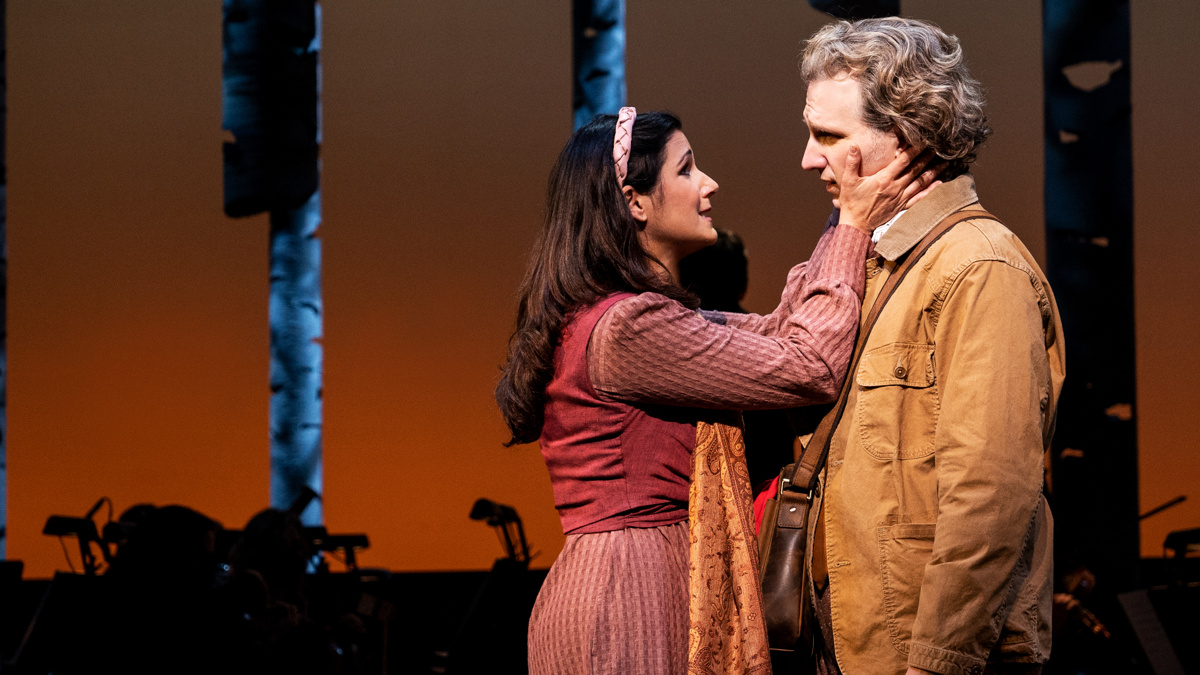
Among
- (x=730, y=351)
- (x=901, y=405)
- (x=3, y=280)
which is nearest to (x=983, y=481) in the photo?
(x=901, y=405)

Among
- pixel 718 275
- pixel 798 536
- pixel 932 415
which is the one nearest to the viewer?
pixel 932 415

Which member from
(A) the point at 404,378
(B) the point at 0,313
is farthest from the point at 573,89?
(B) the point at 0,313

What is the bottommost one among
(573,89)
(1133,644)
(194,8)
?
(1133,644)

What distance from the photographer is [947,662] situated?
1239 millimetres

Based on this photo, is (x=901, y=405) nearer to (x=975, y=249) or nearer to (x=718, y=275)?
(x=975, y=249)

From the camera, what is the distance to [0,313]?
5.68m

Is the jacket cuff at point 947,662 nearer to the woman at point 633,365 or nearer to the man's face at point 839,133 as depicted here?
the woman at point 633,365

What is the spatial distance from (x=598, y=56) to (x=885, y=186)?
13.8 ft

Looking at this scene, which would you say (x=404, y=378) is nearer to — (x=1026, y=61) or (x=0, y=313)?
(x=0, y=313)

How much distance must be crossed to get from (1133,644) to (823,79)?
290 cm

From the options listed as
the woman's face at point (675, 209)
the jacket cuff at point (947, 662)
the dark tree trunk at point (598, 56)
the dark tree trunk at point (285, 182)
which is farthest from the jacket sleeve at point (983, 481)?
the dark tree trunk at point (285, 182)

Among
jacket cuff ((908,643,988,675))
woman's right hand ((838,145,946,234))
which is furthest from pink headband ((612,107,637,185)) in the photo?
jacket cuff ((908,643,988,675))

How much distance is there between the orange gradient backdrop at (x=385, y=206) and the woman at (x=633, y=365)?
3895 millimetres

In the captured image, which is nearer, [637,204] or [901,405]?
[901,405]
